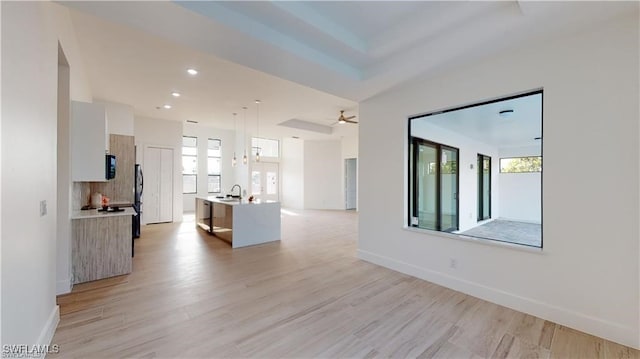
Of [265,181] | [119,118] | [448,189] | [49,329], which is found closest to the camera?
[49,329]

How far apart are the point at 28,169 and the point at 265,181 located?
10.5 meters

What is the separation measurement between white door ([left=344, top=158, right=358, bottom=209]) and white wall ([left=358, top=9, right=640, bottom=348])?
8.35 metres

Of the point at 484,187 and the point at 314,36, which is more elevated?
the point at 314,36

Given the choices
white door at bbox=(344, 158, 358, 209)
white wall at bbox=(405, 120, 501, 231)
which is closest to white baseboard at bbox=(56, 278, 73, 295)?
white wall at bbox=(405, 120, 501, 231)

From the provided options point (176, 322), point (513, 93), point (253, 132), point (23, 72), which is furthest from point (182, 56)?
point (253, 132)

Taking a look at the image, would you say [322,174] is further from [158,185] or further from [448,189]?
[448,189]

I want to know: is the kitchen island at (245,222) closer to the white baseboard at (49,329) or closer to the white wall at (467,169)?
the white baseboard at (49,329)

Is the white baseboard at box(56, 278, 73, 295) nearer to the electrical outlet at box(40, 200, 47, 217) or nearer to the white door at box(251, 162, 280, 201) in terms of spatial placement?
the electrical outlet at box(40, 200, 47, 217)

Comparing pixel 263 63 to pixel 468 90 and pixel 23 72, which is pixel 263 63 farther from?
pixel 468 90

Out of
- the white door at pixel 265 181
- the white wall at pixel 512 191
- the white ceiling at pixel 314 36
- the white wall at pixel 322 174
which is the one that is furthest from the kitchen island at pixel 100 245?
the white wall at pixel 322 174

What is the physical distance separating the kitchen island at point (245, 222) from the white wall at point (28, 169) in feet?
9.44

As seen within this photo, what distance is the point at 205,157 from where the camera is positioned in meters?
10.6

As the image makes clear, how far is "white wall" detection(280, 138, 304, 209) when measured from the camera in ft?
39.6

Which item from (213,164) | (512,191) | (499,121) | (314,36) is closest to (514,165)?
(512,191)
